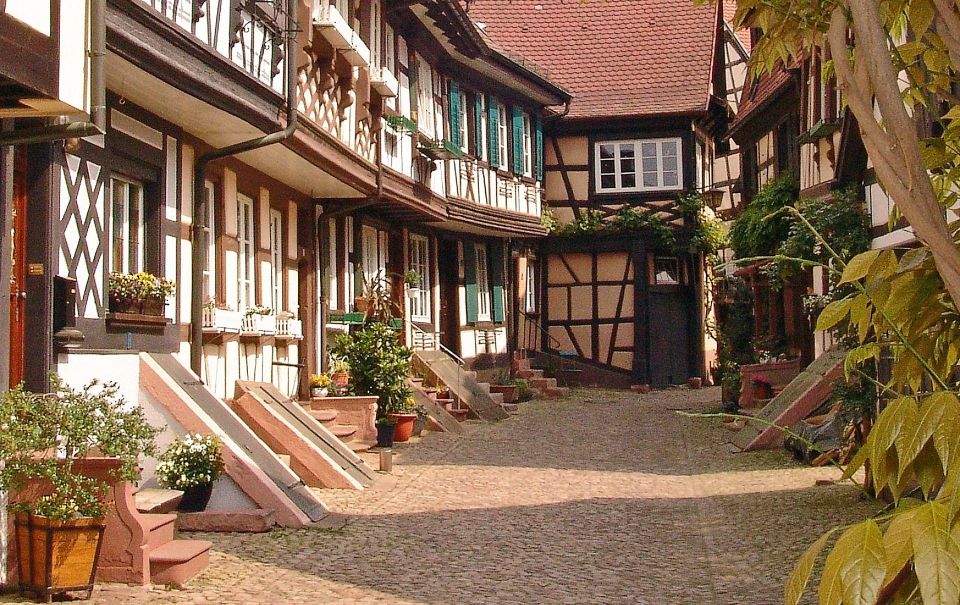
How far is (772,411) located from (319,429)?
5.58 metres

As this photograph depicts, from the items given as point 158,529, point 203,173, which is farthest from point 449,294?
point 158,529

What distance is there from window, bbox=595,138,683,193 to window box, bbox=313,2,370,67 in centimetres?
1389

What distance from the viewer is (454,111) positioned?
20.5 metres

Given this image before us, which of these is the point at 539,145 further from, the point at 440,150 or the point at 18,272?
the point at 18,272

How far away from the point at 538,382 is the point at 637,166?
19.7ft

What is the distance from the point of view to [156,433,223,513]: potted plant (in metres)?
8.41

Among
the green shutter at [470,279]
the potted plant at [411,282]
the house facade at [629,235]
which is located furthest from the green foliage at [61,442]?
the house facade at [629,235]

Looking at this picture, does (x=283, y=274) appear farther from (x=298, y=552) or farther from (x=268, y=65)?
(x=298, y=552)

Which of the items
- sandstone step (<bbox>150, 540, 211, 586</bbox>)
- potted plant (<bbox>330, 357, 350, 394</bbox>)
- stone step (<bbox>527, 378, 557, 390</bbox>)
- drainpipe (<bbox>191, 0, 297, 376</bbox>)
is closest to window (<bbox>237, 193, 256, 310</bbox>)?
drainpipe (<bbox>191, 0, 297, 376</bbox>)

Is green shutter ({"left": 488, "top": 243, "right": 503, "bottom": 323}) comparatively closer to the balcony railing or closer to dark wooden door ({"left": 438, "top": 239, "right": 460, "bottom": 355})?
dark wooden door ({"left": 438, "top": 239, "right": 460, "bottom": 355})

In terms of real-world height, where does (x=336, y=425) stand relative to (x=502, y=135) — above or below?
below

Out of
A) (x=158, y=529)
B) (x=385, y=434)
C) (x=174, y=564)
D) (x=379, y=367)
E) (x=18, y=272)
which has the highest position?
(x=18, y=272)

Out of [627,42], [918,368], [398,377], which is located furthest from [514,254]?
[918,368]

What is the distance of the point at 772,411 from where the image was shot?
1416 centimetres
